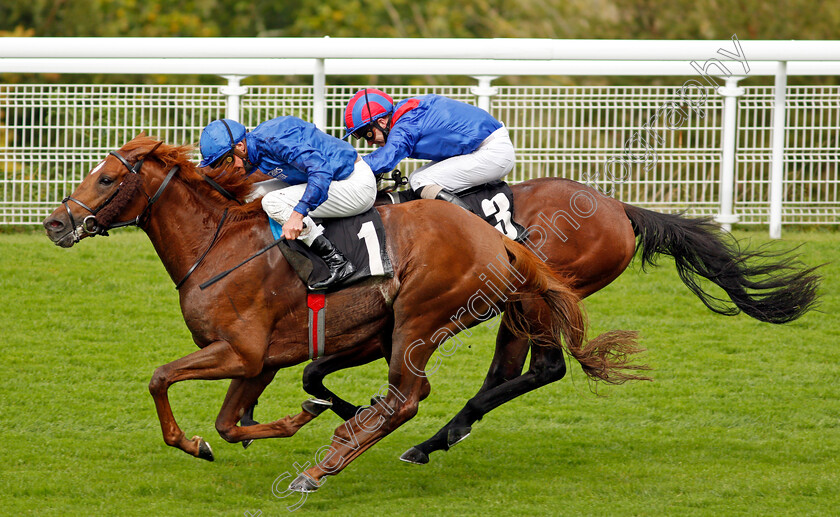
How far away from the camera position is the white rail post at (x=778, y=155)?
9391 millimetres

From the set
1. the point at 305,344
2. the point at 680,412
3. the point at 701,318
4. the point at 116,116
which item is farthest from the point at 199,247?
the point at 116,116

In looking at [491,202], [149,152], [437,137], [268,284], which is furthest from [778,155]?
[149,152]

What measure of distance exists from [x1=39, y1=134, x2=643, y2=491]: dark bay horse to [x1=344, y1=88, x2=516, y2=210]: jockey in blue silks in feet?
1.63

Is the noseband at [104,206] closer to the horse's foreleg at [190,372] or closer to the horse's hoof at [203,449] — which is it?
the horse's foreleg at [190,372]

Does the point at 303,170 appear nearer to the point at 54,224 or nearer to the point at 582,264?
the point at 54,224

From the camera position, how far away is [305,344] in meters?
4.78

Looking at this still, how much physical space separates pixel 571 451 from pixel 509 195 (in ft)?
4.71

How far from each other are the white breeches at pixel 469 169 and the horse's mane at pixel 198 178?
96cm

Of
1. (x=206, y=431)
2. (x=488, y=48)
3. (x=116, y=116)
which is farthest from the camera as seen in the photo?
(x=116, y=116)

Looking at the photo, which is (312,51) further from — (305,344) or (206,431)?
(305,344)

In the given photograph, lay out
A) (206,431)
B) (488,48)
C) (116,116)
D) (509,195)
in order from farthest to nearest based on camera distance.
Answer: (116,116)
(488,48)
(206,431)
(509,195)

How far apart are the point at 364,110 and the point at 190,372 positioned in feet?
5.23

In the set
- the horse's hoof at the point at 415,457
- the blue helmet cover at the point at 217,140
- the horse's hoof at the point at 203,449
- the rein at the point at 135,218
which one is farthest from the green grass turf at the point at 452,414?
the blue helmet cover at the point at 217,140

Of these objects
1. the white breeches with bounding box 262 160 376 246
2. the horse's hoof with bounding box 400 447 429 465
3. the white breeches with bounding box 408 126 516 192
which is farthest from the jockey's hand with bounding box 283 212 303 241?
the horse's hoof with bounding box 400 447 429 465
